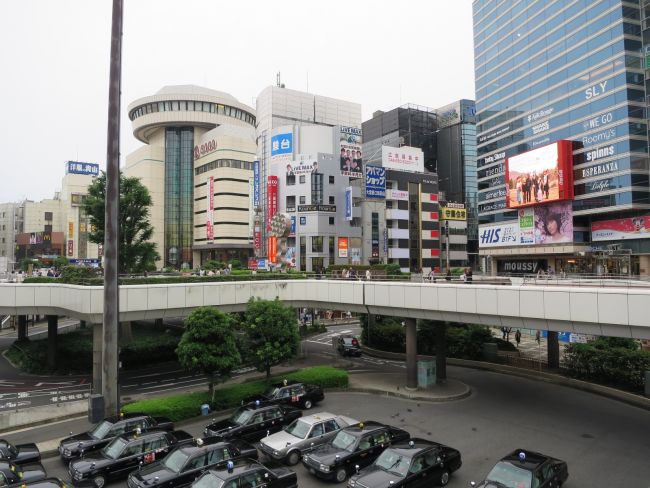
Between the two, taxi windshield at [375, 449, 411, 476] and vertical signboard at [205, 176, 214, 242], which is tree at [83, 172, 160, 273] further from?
vertical signboard at [205, 176, 214, 242]

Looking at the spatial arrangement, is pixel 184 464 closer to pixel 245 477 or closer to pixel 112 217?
pixel 245 477

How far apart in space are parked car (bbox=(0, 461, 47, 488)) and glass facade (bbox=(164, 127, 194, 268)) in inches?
4385

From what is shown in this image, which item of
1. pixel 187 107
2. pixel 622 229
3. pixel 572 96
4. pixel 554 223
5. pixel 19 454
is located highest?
pixel 187 107

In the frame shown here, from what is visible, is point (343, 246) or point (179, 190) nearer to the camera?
point (343, 246)

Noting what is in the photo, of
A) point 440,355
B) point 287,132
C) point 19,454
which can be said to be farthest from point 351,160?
point 19,454

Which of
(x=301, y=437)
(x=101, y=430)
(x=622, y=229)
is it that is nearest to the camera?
(x=301, y=437)

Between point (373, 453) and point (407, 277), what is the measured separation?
1638cm

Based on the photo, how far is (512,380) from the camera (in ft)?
108

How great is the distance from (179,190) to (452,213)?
72068 mm

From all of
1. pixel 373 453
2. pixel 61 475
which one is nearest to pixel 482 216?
pixel 373 453

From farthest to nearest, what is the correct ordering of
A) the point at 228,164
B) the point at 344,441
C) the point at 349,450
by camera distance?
the point at 228,164
the point at 344,441
the point at 349,450

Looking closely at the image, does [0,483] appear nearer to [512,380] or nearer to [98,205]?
[512,380]

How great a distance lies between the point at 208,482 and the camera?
47.4 feet

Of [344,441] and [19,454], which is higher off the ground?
[344,441]
